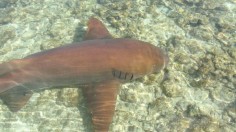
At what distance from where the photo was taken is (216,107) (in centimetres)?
530

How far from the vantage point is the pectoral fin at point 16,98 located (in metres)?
5.25

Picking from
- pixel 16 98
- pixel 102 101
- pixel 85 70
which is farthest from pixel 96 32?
pixel 16 98

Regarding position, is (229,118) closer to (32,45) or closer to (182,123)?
(182,123)

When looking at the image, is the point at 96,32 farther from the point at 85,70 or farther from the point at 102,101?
the point at 102,101

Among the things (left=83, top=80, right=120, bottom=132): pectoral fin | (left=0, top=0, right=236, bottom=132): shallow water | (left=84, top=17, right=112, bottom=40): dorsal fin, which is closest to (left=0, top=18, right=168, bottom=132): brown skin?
(left=83, top=80, right=120, bottom=132): pectoral fin

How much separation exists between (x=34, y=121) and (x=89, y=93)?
1001 millimetres

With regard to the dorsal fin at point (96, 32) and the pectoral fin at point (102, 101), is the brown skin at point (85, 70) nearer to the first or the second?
the pectoral fin at point (102, 101)

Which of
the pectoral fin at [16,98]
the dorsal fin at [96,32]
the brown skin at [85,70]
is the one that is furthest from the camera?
the dorsal fin at [96,32]

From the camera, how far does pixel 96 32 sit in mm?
6082

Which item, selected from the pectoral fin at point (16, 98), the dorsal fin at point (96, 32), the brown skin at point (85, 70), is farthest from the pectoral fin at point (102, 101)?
the dorsal fin at point (96, 32)

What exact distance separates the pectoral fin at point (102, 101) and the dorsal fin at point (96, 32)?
3.75 ft

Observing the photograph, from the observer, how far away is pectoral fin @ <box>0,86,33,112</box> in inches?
207

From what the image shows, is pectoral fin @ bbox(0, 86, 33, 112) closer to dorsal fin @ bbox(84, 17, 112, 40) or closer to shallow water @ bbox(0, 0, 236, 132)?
shallow water @ bbox(0, 0, 236, 132)

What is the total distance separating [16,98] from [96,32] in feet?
6.34
